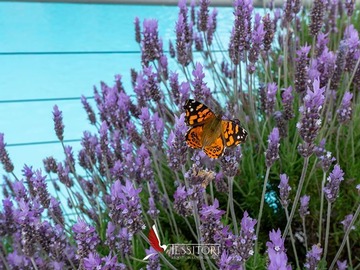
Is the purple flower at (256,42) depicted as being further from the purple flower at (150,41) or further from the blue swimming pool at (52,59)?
the blue swimming pool at (52,59)

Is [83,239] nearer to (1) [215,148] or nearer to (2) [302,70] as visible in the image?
(1) [215,148]

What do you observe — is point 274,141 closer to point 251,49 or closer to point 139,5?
point 251,49

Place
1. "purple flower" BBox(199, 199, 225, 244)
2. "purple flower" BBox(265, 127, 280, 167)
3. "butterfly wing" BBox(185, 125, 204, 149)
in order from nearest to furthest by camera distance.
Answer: "purple flower" BBox(199, 199, 225, 244)
"butterfly wing" BBox(185, 125, 204, 149)
"purple flower" BBox(265, 127, 280, 167)

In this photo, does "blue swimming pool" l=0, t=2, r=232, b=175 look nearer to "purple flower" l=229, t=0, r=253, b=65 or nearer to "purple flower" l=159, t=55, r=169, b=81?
"purple flower" l=159, t=55, r=169, b=81

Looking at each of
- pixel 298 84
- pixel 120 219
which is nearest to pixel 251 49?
pixel 298 84

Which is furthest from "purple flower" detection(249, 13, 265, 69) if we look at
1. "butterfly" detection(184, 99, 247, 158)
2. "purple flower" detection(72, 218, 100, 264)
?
"purple flower" detection(72, 218, 100, 264)

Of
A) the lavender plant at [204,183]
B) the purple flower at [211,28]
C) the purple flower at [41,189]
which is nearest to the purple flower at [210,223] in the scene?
the lavender plant at [204,183]

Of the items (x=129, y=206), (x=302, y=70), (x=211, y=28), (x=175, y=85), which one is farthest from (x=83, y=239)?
(x=211, y=28)

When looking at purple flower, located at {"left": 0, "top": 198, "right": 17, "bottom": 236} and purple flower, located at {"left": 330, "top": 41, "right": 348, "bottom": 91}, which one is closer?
purple flower, located at {"left": 0, "top": 198, "right": 17, "bottom": 236}
